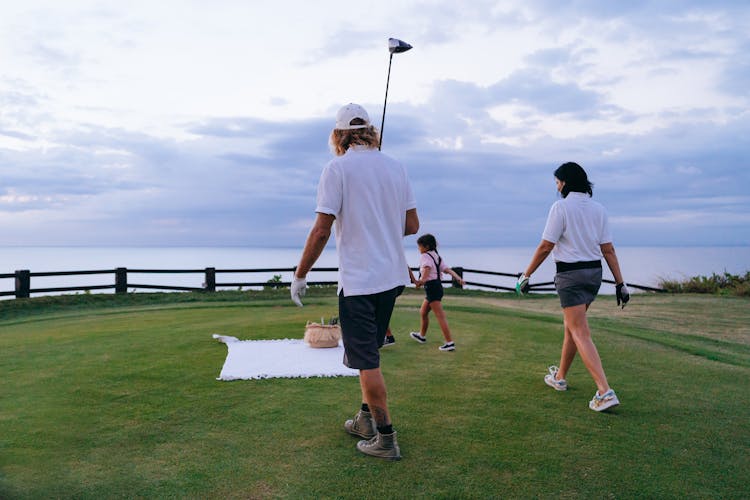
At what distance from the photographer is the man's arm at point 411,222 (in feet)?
13.3

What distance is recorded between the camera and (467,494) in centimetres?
317

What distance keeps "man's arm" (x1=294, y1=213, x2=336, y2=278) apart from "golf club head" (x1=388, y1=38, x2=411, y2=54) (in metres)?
4.84

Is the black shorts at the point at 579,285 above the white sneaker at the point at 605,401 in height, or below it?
above

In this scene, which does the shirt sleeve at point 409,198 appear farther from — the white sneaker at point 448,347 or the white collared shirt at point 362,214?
the white sneaker at point 448,347

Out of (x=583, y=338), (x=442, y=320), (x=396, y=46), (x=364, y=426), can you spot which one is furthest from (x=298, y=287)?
(x=396, y=46)

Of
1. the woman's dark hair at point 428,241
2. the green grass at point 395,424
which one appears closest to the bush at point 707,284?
the green grass at point 395,424

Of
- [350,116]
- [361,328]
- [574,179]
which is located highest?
[350,116]

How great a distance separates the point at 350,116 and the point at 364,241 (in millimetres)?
819

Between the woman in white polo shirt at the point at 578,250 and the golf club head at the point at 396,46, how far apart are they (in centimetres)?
365

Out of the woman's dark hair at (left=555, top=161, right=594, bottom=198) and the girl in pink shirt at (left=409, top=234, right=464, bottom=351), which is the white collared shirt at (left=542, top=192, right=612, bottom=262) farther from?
the girl in pink shirt at (left=409, top=234, right=464, bottom=351)

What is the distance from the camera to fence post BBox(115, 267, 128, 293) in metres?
18.0

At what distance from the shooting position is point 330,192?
11.9ft

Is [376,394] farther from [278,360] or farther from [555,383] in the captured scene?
[278,360]

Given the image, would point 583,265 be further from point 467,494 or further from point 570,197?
point 467,494
